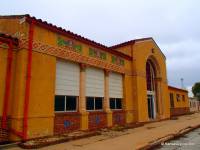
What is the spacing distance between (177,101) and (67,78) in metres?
22.4

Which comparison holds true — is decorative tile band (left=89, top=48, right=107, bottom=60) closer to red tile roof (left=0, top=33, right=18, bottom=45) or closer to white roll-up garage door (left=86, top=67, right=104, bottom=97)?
white roll-up garage door (left=86, top=67, right=104, bottom=97)

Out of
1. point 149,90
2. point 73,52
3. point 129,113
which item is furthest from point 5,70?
point 149,90

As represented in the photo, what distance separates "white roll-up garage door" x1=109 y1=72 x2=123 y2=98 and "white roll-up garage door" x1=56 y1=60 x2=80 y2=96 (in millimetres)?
3592

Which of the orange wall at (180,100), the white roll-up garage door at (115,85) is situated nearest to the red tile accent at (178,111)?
the orange wall at (180,100)

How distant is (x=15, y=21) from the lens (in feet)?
34.9

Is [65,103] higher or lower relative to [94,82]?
lower

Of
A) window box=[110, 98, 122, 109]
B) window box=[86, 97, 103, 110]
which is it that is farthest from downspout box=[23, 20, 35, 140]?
window box=[110, 98, 122, 109]

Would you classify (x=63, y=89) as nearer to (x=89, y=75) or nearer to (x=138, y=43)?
(x=89, y=75)

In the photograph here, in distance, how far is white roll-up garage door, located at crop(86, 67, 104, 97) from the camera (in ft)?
45.7

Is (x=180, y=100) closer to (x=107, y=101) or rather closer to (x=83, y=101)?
(x=107, y=101)

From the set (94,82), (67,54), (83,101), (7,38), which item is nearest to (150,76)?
(94,82)

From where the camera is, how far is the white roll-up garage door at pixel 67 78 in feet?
39.0

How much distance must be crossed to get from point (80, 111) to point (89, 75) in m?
2.42

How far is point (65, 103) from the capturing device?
1219 centimetres
